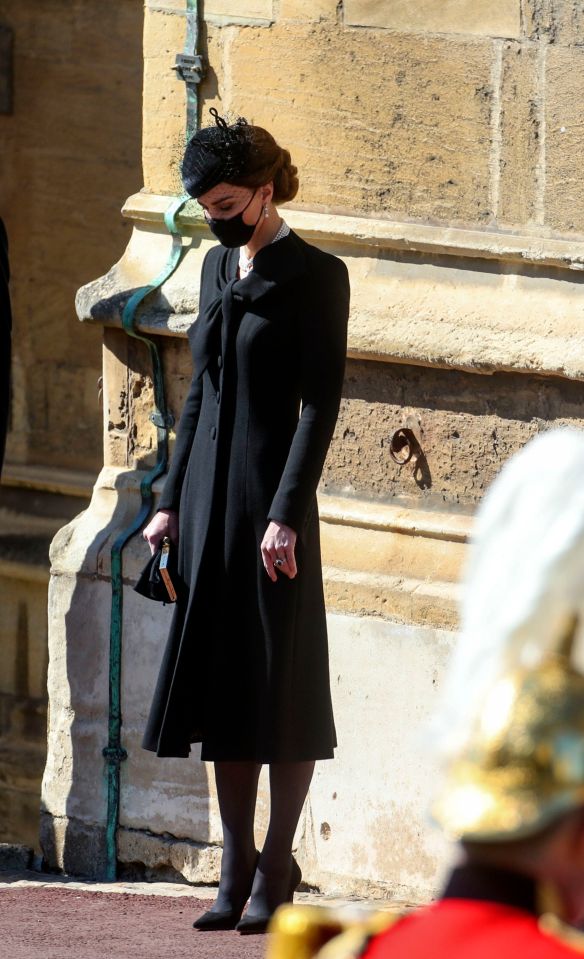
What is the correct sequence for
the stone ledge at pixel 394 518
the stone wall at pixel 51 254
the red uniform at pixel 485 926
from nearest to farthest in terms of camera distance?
1. the red uniform at pixel 485 926
2. the stone ledge at pixel 394 518
3. the stone wall at pixel 51 254

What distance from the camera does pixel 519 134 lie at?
181 inches

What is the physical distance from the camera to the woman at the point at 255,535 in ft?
13.2

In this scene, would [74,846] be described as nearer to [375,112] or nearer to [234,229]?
[234,229]

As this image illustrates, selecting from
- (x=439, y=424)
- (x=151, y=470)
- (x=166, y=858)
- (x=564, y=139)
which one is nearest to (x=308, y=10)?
(x=564, y=139)

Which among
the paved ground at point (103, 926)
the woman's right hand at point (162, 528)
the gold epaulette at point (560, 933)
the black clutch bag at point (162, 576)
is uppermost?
the gold epaulette at point (560, 933)

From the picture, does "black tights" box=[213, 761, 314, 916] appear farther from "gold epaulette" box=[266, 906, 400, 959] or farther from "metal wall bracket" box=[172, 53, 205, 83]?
"gold epaulette" box=[266, 906, 400, 959]

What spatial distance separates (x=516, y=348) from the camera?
4.52 meters

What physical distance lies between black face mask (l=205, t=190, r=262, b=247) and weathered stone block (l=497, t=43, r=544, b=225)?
2.76ft

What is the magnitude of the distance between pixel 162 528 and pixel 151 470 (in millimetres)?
844

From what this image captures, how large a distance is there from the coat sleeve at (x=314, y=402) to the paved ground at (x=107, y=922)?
968 millimetres

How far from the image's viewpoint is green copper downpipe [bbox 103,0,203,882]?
16.2 feet

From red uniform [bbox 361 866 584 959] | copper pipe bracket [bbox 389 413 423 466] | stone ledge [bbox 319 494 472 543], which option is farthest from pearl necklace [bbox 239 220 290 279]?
red uniform [bbox 361 866 584 959]

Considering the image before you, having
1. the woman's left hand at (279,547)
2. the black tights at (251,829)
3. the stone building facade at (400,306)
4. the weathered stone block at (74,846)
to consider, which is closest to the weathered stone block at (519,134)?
the stone building facade at (400,306)

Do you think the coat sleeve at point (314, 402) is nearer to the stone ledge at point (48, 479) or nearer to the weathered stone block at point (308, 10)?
the weathered stone block at point (308, 10)
